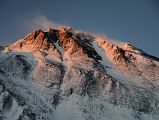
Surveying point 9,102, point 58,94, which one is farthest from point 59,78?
point 9,102

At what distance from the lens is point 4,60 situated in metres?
176

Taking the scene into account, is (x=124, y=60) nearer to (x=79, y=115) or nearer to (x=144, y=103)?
(x=144, y=103)

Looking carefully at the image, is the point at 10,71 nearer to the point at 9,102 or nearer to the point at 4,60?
the point at 4,60

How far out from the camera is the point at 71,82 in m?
171

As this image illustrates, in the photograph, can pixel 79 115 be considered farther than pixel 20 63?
No

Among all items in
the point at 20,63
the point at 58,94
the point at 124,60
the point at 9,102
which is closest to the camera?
the point at 9,102

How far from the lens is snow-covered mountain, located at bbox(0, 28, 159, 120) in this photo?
15610 cm

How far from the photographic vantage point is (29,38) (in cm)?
19738

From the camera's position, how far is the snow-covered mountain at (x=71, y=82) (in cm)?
15610

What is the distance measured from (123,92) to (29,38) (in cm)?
4242

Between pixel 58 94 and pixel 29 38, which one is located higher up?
pixel 29 38

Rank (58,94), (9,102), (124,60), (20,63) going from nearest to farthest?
(9,102), (58,94), (20,63), (124,60)

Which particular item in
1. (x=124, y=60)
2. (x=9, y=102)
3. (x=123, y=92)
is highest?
(x=124, y=60)

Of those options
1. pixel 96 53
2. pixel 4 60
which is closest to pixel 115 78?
pixel 96 53
